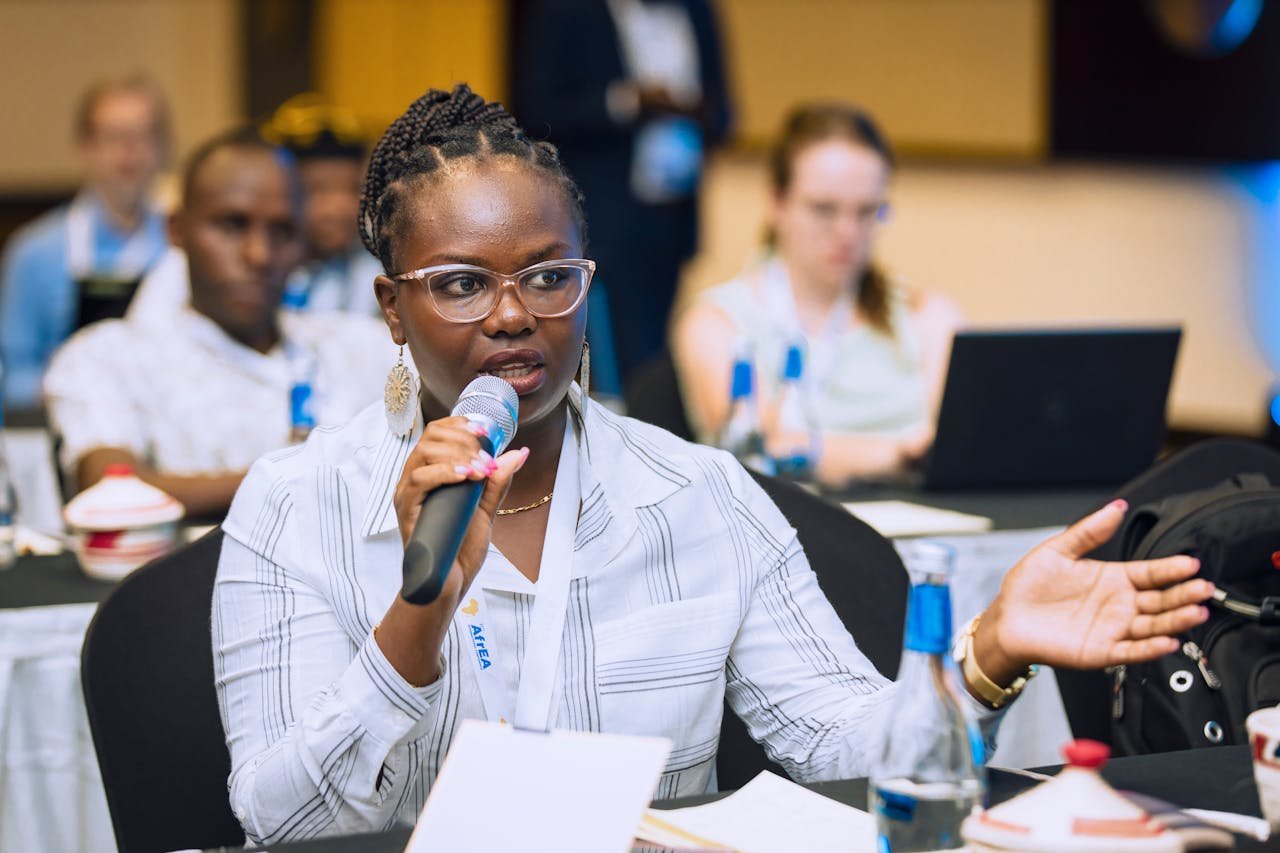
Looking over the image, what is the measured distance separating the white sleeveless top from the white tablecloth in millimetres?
1666

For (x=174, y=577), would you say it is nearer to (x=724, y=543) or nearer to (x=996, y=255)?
(x=724, y=543)

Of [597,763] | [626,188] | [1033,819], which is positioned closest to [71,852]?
[597,763]

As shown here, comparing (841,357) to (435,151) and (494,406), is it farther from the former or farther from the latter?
(494,406)

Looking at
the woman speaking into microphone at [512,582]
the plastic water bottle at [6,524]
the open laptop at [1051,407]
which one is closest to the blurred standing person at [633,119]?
the open laptop at [1051,407]

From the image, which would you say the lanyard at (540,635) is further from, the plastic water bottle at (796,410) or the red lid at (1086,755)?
the plastic water bottle at (796,410)

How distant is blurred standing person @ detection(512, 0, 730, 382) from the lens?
4.98 m

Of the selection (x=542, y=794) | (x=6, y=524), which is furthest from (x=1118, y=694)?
(x=6, y=524)

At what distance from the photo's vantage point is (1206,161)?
583 centimetres

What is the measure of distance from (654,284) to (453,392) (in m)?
4.01

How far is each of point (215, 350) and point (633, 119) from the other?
230 cm

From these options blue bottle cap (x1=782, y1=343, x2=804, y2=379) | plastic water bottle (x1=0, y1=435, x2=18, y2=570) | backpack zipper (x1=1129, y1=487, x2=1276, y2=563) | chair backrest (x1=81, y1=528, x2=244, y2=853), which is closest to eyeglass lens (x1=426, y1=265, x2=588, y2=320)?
chair backrest (x1=81, y1=528, x2=244, y2=853)

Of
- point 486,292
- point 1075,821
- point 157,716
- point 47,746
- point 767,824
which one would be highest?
point 486,292

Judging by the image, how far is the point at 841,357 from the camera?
3438 millimetres

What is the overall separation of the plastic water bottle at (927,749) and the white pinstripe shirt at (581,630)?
0.25m
